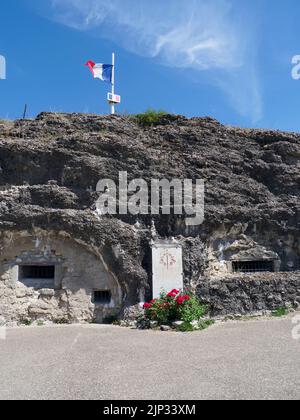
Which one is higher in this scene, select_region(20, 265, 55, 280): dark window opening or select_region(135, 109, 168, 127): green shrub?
select_region(135, 109, 168, 127): green shrub

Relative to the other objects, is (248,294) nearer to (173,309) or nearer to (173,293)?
(173,293)

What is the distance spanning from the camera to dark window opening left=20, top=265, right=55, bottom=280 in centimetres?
1243

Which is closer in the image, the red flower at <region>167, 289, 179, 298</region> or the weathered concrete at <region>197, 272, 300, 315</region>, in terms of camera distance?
the red flower at <region>167, 289, 179, 298</region>

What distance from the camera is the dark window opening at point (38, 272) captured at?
489 inches

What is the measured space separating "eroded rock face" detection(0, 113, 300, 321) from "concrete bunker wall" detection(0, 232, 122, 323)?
0.04m

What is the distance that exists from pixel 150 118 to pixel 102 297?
7236 mm

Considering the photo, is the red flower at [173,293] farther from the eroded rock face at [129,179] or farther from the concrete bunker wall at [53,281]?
the concrete bunker wall at [53,281]

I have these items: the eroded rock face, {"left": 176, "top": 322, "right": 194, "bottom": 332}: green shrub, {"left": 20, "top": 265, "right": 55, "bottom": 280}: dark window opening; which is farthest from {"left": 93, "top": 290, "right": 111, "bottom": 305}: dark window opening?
{"left": 176, "top": 322, "right": 194, "bottom": 332}: green shrub

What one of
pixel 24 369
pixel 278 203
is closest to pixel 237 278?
pixel 278 203

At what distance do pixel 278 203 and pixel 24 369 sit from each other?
10047mm

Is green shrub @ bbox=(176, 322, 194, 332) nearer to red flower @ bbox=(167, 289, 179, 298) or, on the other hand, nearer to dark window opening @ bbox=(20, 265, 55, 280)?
red flower @ bbox=(167, 289, 179, 298)

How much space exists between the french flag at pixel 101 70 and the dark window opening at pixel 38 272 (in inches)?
386

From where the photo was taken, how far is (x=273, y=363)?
20.6ft

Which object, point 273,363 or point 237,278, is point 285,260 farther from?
point 273,363
